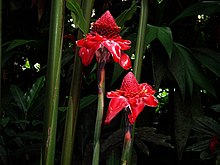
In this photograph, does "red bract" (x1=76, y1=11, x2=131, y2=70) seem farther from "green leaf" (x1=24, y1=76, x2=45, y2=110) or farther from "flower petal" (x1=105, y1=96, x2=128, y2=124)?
"green leaf" (x1=24, y1=76, x2=45, y2=110)

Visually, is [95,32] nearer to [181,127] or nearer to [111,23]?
[111,23]

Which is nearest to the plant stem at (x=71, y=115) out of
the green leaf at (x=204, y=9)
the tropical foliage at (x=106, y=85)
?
the tropical foliage at (x=106, y=85)

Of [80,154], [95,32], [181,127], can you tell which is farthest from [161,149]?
[95,32]

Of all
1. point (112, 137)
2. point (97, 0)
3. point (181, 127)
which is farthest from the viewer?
point (97, 0)

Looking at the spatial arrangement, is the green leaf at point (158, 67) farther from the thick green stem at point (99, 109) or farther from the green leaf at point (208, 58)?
the thick green stem at point (99, 109)

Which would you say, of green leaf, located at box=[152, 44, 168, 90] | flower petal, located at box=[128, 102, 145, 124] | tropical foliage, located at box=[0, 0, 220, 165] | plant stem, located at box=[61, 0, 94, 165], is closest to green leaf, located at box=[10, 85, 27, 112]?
tropical foliage, located at box=[0, 0, 220, 165]

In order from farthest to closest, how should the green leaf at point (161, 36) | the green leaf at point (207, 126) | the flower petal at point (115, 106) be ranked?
the green leaf at point (207, 126) < the green leaf at point (161, 36) < the flower petal at point (115, 106)

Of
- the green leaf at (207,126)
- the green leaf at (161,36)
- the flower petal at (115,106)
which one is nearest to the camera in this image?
the flower petal at (115,106)
